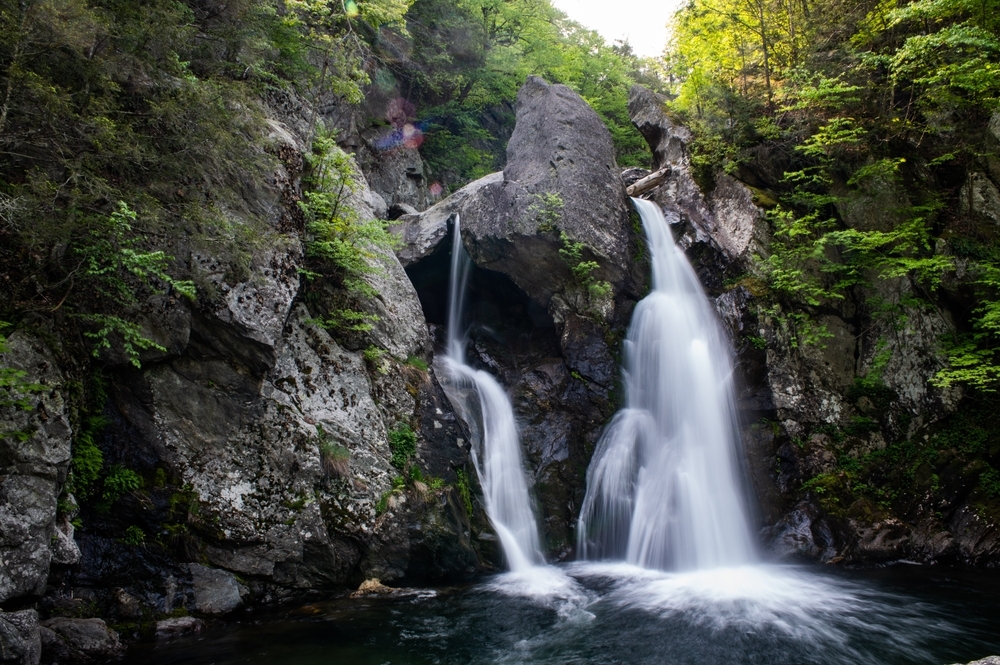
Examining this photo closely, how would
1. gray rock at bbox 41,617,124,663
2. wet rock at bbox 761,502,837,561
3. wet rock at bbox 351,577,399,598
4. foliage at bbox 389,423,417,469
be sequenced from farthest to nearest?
wet rock at bbox 761,502,837,561
foliage at bbox 389,423,417,469
wet rock at bbox 351,577,399,598
gray rock at bbox 41,617,124,663

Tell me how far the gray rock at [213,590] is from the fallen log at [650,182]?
524 inches

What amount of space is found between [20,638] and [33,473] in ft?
4.67

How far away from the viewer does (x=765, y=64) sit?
46.4 ft

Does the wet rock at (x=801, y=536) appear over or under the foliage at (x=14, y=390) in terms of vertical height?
under

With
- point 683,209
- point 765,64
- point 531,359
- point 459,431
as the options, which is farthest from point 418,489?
point 765,64

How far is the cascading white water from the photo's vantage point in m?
9.96

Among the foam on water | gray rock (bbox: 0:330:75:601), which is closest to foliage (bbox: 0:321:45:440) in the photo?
gray rock (bbox: 0:330:75:601)

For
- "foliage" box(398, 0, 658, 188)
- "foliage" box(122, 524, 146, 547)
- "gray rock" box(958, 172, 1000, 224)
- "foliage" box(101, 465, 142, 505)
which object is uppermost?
"foliage" box(398, 0, 658, 188)

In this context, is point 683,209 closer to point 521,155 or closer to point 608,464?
point 521,155

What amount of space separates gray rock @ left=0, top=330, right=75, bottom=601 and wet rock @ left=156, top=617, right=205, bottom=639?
4.48 feet

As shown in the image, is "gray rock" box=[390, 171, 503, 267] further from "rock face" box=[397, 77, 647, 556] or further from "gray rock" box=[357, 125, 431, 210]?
"gray rock" box=[357, 125, 431, 210]

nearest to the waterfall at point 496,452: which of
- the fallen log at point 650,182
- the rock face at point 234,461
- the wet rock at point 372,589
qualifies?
the rock face at point 234,461

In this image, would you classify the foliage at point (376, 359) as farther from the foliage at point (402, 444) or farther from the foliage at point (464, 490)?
the foliage at point (464, 490)

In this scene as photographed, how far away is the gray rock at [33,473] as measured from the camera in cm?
484
